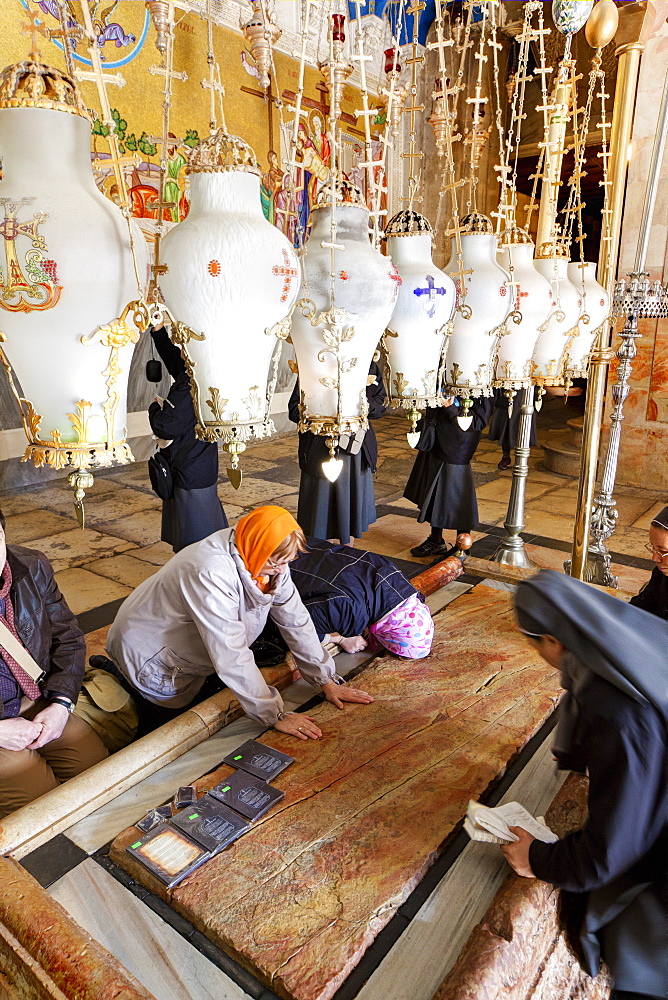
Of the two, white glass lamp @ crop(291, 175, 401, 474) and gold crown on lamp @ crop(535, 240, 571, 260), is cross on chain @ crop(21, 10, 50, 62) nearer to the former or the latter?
white glass lamp @ crop(291, 175, 401, 474)

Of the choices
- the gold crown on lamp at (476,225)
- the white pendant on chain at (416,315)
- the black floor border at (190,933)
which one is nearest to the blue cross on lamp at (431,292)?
the white pendant on chain at (416,315)

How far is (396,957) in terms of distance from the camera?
4.33ft

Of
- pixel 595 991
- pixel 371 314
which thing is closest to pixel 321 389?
pixel 371 314

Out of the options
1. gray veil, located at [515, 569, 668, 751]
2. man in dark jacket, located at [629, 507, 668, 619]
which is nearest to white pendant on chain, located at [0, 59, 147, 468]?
gray veil, located at [515, 569, 668, 751]

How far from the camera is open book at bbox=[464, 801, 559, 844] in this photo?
1.54 metres

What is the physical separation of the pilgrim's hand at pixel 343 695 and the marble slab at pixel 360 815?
27 millimetres

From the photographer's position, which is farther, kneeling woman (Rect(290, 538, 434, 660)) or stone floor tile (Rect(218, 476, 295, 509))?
stone floor tile (Rect(218, 476, 295, 509))

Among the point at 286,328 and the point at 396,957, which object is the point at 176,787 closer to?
the point at 396,957

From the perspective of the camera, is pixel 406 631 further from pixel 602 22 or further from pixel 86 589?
pixel 86 589

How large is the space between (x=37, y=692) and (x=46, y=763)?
9.6 inches

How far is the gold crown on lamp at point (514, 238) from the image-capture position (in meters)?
2.03

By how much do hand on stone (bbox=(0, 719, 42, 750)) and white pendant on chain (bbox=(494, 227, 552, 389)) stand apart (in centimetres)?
181

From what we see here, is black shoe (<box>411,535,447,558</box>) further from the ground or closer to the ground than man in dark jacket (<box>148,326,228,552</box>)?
closer to the ground

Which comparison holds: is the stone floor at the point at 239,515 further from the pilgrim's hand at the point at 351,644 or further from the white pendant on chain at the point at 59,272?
the white pendant on chain at the point at 59,272
